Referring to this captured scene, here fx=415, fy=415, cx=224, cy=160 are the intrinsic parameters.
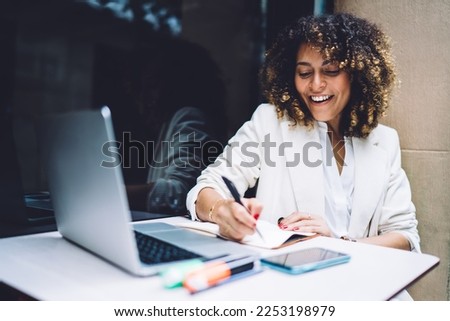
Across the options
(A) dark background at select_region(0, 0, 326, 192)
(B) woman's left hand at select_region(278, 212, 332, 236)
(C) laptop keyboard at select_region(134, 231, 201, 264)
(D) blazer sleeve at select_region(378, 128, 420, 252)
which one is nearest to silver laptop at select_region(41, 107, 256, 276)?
(C) laptop keyboard at select_region(134, 231, 201, 264)

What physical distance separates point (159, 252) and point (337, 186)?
1006mm

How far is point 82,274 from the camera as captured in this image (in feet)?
2.61

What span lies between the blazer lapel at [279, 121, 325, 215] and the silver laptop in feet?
2.16

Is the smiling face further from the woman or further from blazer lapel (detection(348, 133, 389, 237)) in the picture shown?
blazer lapel (detection(348, 133, 389, 237))

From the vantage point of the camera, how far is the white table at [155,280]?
723 millimetres

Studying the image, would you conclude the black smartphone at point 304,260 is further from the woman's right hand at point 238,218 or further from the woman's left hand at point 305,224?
the woman's left hand at point 305,224

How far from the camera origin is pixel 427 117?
5.75 feet

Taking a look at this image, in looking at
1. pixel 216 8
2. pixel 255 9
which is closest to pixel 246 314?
pixel 255 9

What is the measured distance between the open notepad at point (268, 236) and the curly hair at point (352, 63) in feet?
2.17

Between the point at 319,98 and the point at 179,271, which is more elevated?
the point at 319,98

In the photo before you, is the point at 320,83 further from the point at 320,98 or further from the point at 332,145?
the point at 332,145

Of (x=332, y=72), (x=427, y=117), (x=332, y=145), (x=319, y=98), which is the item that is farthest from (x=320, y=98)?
Answer: (x=427, y=117)

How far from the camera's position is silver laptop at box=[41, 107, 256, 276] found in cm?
72

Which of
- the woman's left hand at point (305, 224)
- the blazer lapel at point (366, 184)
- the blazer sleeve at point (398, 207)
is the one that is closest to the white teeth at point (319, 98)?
the blazer lapel at point (366, 184)
